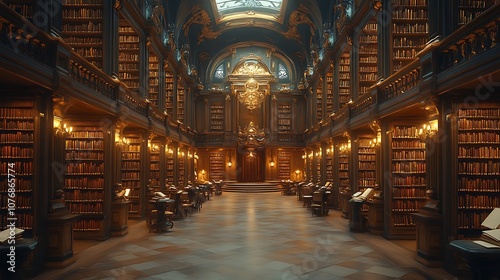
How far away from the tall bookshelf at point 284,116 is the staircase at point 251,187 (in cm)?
425

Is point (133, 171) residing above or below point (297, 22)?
below

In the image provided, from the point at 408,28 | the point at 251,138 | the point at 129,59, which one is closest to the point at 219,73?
the point at 251,138

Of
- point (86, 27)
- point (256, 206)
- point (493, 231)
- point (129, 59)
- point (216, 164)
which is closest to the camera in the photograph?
point (493, 231)

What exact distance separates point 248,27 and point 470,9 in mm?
20764

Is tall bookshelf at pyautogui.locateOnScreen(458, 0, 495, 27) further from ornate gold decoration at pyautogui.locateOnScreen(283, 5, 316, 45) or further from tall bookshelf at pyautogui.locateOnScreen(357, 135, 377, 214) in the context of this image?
ornate gold decoration at pyautogui.locateOnScreen(283, 5, 316, 45)

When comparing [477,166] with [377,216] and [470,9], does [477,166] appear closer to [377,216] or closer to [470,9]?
[470,9]

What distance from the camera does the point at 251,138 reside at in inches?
1079

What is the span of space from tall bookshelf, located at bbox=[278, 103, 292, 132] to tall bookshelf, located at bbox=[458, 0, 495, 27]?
70.2ft

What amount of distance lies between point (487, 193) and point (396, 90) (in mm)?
2897

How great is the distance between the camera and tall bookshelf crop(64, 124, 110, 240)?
9.62 meters

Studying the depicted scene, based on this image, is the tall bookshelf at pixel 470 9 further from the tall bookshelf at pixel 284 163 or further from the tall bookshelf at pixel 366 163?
the tall bookshelf at pixel 284 163

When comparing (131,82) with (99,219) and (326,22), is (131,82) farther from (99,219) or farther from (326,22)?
(326,22)

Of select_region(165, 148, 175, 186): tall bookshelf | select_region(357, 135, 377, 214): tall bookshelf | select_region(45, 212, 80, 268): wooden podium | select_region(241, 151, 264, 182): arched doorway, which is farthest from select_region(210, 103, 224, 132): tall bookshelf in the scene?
select_region(45, 212, 80, 268): wooden podium

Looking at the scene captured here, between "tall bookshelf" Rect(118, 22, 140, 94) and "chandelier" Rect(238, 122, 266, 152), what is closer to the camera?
"tall bookshelf" Rect(118, 22, 140, 94)
